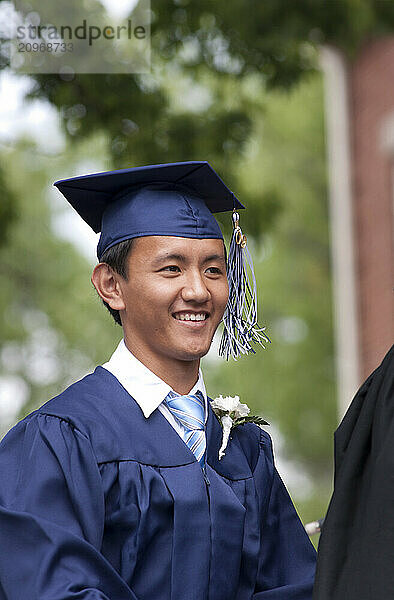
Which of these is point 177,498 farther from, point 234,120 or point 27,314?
point 27,314

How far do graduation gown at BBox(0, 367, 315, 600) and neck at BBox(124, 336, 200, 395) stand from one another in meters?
0.11

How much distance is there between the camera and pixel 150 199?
259 centimetres

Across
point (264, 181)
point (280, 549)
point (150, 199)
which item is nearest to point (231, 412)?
point (280, 549)

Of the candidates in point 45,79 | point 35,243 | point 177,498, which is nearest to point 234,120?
point 45,79

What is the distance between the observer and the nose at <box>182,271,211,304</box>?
8.12ft

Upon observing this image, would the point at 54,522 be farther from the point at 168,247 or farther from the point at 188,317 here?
the point at 168,247

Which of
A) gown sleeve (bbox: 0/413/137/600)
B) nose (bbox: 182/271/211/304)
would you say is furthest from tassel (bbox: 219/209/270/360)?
gown sleeve (bbox: 0/413/137/600)

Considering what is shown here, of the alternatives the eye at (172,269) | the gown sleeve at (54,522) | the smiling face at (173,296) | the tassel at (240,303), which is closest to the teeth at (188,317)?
the smiling face at (173,296)

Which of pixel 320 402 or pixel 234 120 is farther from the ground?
pixel 234 120

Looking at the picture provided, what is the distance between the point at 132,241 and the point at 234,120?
350 cm

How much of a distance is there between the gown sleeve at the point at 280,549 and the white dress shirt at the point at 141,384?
0.36 metres

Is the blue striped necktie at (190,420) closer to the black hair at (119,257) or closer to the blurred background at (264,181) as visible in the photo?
the black hair at (119,257)

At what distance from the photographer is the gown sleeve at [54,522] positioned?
7.07ft

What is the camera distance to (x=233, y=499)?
2.48m
